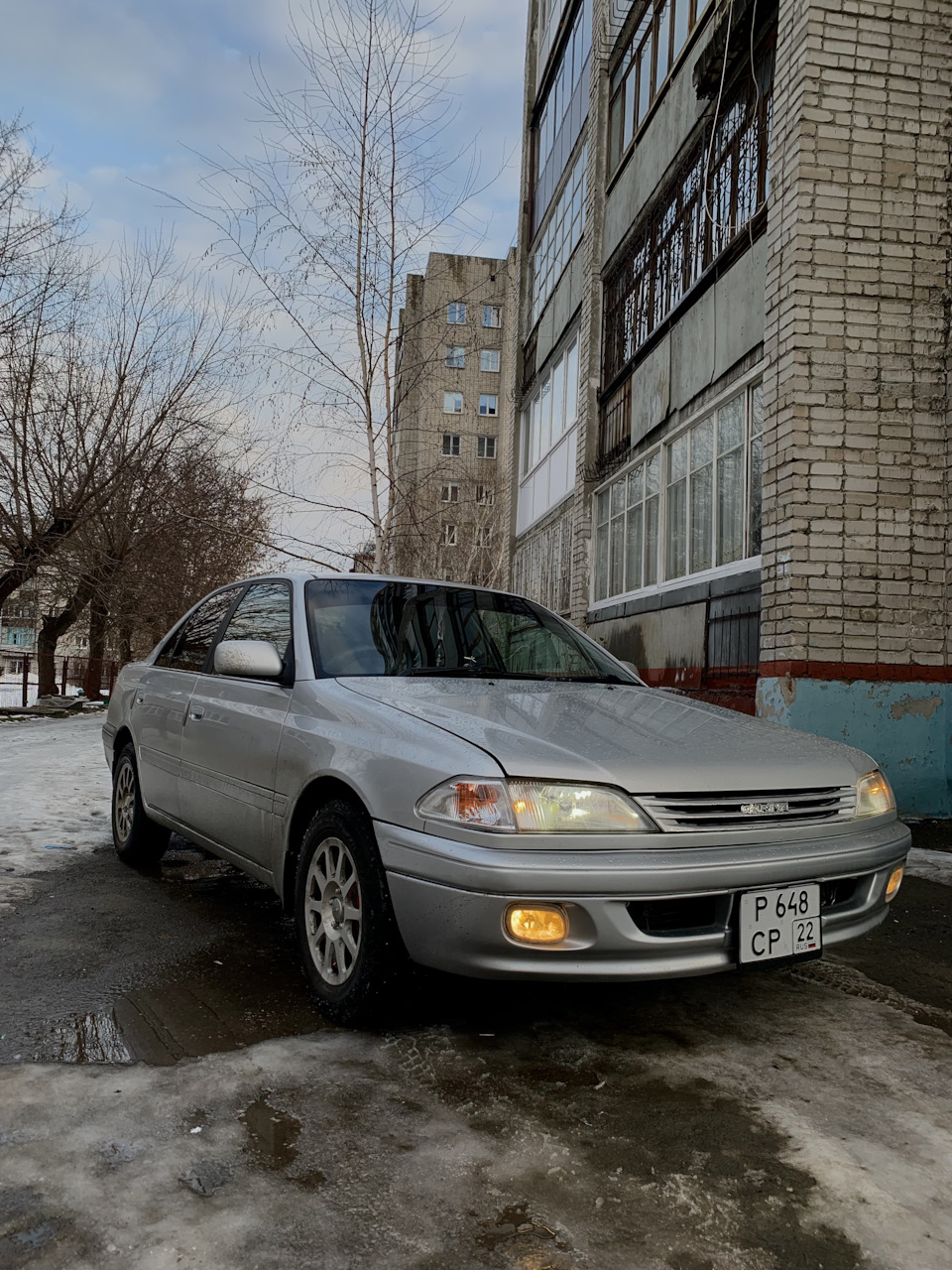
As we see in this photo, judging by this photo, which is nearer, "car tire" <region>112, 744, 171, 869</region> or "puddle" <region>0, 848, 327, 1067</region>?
"puddle" <region>0, 848, 327, 1067</region>

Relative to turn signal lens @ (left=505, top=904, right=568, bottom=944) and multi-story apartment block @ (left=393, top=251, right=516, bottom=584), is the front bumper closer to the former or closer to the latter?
turn signal lens @ (left=505, top=904, right=568, bottom=944)

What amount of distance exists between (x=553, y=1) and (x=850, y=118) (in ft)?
45.7

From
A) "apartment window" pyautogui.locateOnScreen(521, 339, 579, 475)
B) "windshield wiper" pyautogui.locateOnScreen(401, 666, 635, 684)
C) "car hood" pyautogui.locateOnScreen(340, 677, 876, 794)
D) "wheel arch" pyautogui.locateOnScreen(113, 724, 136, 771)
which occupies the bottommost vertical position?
"wheel arch" pyautogui.locateOnScreen(113, 724, 136, 771)

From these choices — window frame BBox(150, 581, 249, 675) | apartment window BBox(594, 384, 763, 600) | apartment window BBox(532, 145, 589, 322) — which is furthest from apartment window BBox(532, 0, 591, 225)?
window frame BBox(150, 581, 249, 675)

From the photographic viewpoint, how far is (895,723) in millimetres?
7098

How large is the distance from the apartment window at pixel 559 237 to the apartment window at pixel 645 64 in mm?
1049

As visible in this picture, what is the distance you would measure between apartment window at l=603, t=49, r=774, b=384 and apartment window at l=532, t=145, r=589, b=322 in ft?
8.39

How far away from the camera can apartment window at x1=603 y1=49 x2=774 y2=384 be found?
8734mm

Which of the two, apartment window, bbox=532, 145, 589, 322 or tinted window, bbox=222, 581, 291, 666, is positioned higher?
apartment window, bbox=532, 145, 589, 322

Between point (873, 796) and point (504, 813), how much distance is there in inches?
54.7

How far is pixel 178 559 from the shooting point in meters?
24.9

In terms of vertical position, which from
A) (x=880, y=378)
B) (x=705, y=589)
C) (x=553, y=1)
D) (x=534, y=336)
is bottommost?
(x=705, y=589)

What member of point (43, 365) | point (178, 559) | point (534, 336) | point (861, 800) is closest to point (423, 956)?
point (861, 800)

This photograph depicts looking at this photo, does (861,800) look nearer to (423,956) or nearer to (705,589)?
(423,956)
